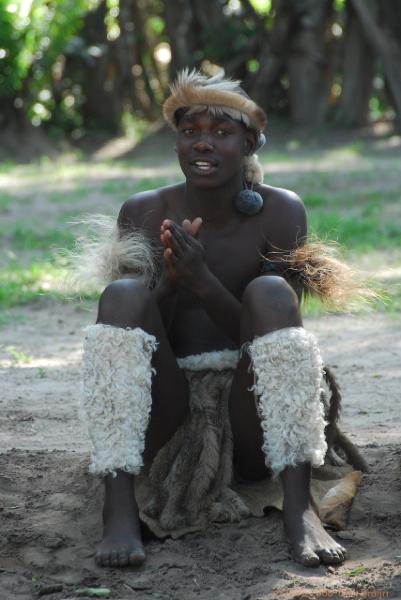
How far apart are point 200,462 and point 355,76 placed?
43.6 ft

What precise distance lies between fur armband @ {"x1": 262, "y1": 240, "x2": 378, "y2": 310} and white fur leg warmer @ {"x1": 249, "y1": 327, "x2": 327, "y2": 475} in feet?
1.10

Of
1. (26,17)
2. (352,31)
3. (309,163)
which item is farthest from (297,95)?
(26,17)

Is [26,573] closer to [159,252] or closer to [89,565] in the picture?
[89,565]

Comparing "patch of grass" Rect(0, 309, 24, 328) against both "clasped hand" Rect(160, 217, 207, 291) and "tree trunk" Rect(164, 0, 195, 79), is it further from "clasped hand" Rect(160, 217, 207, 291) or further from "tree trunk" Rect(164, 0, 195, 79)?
"tree trunk" Rect(164, 0, 195, 79)

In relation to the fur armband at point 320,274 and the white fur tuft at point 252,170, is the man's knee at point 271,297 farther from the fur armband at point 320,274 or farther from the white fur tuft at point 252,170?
the white fur tuft at point 252,170

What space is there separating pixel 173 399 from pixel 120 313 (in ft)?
1.17

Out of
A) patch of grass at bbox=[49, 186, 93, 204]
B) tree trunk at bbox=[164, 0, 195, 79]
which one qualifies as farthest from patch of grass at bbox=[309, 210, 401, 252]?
tree trunk at bbox=[164, 0, 195, 79]

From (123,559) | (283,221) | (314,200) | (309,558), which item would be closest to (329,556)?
(309,558)

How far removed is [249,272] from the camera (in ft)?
11.7

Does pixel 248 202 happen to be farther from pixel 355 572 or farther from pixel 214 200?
pixel 355 572

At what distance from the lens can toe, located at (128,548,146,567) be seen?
3.06 m

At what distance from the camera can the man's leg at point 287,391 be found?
124 inches

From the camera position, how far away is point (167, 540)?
3.24 metres

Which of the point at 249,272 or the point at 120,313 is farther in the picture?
the point at 249,272
